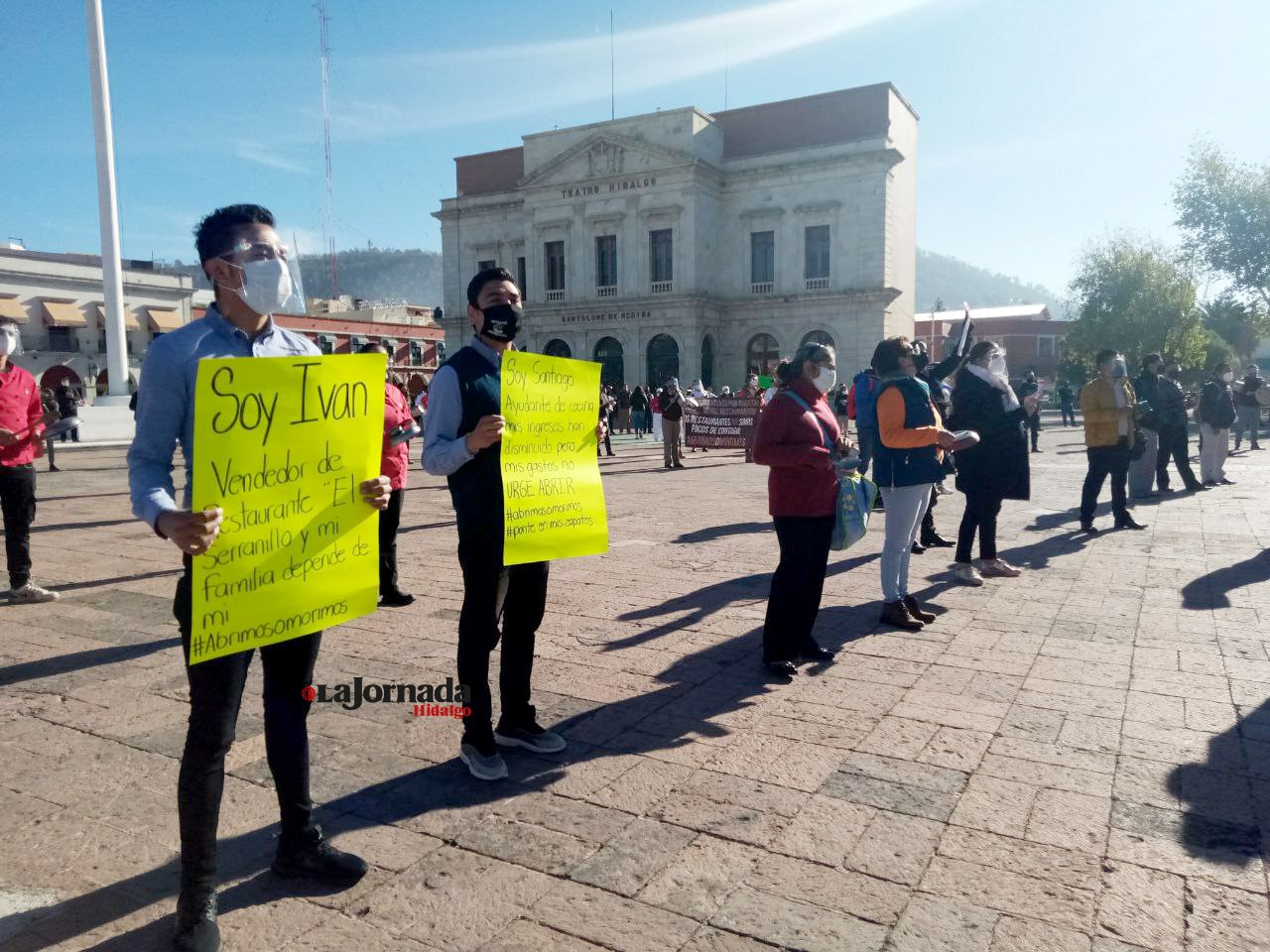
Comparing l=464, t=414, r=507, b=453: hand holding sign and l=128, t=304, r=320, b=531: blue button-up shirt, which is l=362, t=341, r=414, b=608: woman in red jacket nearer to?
l=464, t=414, r=507, b=453: hand holding sign

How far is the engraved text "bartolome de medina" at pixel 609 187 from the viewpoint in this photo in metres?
40.8

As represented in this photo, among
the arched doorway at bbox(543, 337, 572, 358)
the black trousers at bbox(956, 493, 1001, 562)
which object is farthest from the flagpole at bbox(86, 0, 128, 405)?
the black trousers at bbox(956, 493, 1001, 562)

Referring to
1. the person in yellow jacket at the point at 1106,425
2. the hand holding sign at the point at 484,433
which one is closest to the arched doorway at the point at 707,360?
the person in yellow jacket at the point at 1106,425

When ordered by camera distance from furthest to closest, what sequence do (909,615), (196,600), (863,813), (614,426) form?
(614,426), (909,615), (863,813), (196,600)

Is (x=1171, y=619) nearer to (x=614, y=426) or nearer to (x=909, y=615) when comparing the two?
(x=909, y=615)

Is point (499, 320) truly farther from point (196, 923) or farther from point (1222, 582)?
point (1222, 582)

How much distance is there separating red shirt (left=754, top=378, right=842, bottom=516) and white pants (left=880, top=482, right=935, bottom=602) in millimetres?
904

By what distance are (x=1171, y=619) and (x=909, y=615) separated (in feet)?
5.51

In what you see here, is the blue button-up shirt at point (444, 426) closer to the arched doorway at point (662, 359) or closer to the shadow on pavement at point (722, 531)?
the shadow on pavement at point (722, 531)

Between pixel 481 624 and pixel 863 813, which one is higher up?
pixel 481 624

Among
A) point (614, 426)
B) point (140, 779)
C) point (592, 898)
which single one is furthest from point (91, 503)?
point (614, 426)

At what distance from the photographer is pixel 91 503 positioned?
1169cm

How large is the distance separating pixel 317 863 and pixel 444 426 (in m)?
1.45

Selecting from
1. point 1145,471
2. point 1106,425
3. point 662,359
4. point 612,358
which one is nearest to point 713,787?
point 1106,425
